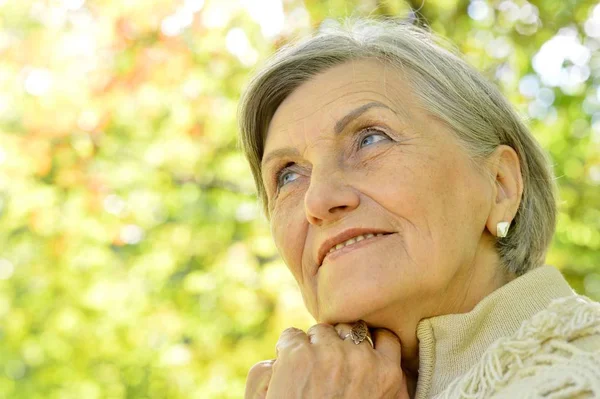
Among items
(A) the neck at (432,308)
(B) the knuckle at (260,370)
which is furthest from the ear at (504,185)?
(B) the knuckle at (260,370)

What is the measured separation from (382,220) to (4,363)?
5.01 meters

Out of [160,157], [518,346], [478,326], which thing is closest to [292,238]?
[478,326]

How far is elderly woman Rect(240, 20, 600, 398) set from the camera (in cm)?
167

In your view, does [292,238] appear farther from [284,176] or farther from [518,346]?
[518,346]

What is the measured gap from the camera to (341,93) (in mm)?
1942

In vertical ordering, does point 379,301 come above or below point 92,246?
below

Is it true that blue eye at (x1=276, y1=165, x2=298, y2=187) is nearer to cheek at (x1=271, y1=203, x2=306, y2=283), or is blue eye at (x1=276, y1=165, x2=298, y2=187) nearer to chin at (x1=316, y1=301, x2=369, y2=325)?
cheek at (x1=271, y1=203, x2=306, y2=283)

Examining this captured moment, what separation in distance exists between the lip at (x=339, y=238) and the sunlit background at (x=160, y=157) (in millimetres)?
2492

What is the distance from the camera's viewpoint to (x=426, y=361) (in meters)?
1.74

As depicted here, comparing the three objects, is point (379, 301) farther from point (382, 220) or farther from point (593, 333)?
point (593, 333)

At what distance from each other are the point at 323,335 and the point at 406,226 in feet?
1.06

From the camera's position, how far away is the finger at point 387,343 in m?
1.76

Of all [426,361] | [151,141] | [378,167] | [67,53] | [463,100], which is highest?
[67,53]

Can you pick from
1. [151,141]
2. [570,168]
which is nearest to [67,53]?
[151,141]
